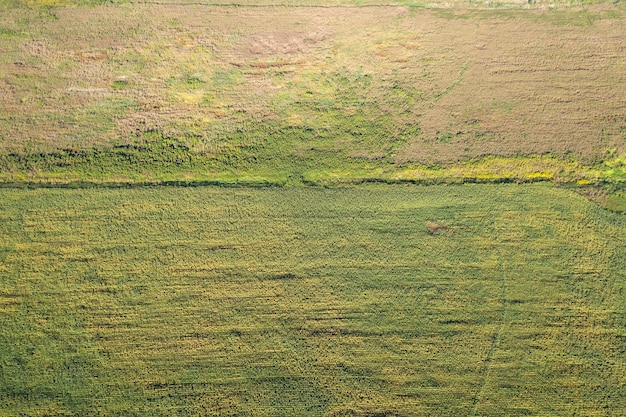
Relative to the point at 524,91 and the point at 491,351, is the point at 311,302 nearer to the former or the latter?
the point at 491,351

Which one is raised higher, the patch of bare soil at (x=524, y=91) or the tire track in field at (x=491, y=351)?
the patch of bare soil at (x=524, y=91)

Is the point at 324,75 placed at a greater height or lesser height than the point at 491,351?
greater

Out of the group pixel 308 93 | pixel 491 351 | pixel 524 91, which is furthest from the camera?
pixel 524 91

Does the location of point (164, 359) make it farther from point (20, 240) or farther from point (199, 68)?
point (199, 68)

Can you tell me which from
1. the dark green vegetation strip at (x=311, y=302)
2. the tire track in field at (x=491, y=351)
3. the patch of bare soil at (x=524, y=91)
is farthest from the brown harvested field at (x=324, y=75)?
the tire track in field at (x=491, y=351)

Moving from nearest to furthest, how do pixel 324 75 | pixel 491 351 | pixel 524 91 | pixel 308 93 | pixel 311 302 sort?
pixel 491 351, pixel 311 302, pixel 308 93, pixel 524 91, pixel 324 75

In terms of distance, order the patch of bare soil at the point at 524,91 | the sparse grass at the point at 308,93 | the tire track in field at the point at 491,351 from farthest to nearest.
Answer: the patch of bare soil at the point at 524,91 < the sparse grass at the point at 308,93 < the tire track in field at the point at 491,351

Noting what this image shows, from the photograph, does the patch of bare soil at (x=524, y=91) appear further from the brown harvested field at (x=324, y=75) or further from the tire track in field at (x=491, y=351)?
the tire track in field at (x=491, y=351)

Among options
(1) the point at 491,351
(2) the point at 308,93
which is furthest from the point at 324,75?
(1) the point at 491,351

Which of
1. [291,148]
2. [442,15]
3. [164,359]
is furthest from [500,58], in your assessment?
[164,359]
